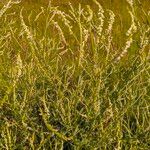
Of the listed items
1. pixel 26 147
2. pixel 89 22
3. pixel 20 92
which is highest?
pixel 89 22

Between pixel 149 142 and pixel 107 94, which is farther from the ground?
pixel 107 94

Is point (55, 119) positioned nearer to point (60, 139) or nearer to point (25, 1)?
point (60, 139)

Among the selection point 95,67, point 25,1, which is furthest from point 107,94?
point 25,1

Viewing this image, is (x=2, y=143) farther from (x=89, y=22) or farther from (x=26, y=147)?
(x=89, y=22)

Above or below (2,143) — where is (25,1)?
above

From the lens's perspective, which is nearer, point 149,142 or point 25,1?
point 149,142

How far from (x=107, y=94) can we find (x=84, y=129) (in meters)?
0.30

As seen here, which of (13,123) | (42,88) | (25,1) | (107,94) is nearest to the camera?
(13,123)

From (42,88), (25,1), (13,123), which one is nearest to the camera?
(13,123)

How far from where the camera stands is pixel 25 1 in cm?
1244

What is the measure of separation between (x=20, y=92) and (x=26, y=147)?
56cm

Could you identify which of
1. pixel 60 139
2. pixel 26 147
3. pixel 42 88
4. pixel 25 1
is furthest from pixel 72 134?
pixel 25 1

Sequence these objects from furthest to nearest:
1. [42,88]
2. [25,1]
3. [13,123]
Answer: [25,1] → [42,88] → [13,123]

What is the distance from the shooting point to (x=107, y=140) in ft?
10.8
